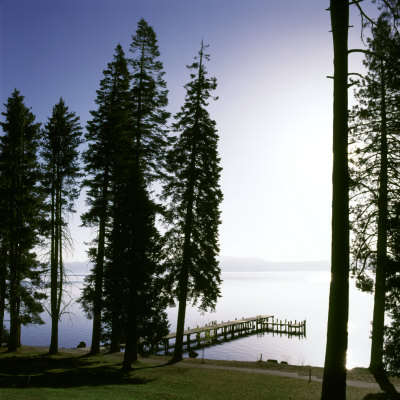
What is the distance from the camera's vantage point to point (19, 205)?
2319cm

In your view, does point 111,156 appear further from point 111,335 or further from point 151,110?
point 111,335

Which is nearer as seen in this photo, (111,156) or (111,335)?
(111,335)

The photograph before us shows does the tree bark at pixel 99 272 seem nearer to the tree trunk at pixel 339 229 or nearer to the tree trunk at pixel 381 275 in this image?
the tree trunk at pixel 381 275

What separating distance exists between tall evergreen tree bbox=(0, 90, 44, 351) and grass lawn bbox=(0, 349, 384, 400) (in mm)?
3171

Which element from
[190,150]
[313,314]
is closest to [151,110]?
[190,150]

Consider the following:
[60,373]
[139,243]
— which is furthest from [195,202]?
[60,373]

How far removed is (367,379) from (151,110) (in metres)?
20.2

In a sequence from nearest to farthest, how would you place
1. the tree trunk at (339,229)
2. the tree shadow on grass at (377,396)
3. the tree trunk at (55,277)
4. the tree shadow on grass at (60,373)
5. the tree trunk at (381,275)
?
1. the tree trunk at (339,229)
2. the tree shadow on grass at (377,396)
3. the tree trunk at (381,275)
4. the tree shadow on grass at (60,373)
5. the tree trunk at (55,277)

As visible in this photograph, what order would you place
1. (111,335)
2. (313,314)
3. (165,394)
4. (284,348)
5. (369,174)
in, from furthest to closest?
1. (313,314)
2. (284,348)
3. (111,335)
4. (369,174)
5. (165,394)

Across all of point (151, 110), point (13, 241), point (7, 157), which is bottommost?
point (13, 241)

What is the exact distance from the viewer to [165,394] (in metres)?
14.0

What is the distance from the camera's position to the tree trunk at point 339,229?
22.2 feet

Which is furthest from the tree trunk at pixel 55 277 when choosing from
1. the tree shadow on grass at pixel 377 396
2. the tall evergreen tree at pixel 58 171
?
the tree shadow on grass at pixel 377 396

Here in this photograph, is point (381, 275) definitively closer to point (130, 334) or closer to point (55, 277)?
point (130, 334)
